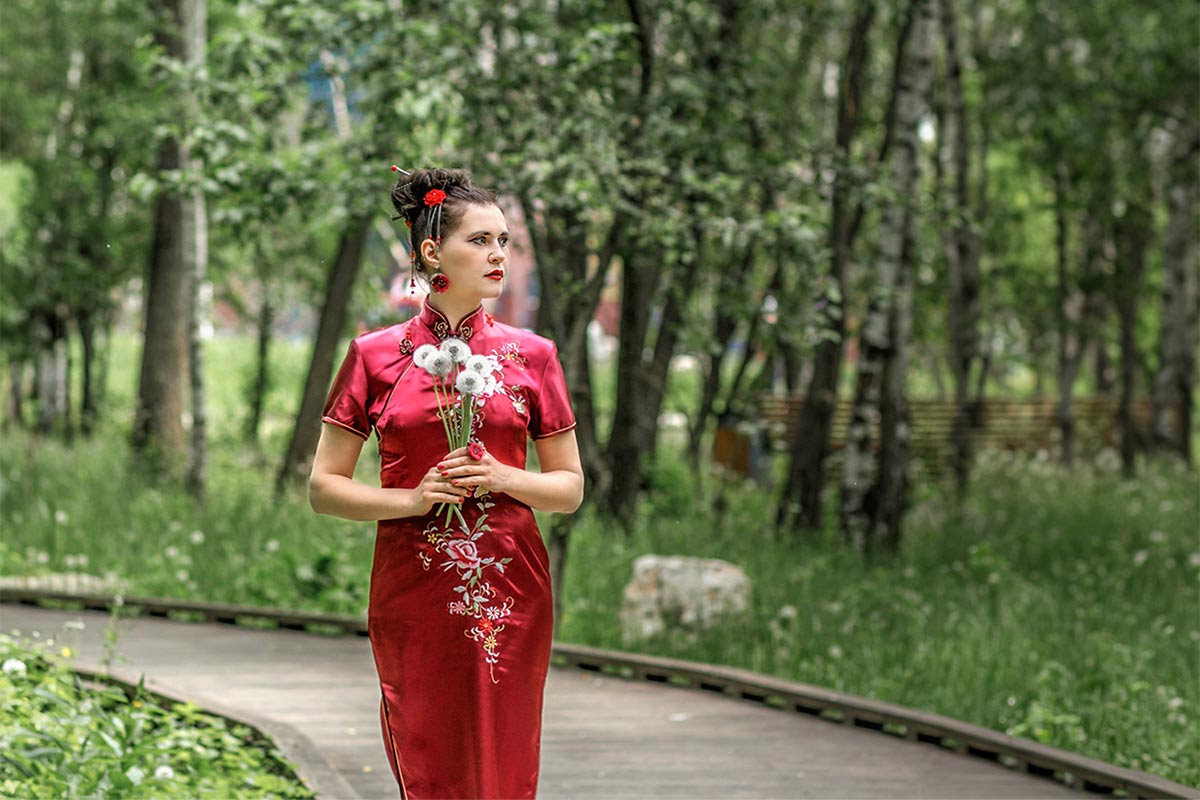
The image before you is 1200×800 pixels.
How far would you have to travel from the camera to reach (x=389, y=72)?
9969mm

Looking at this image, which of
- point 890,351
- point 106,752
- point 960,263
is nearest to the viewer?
point 106,752

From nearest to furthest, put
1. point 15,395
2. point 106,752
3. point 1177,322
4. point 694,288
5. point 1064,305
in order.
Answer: point 106,752 → point 694,288 → point 1177,322 → point 1064,305 → point 15,395

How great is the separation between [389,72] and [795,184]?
2953mm

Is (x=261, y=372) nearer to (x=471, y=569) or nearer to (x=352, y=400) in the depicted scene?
(x=352, y=400)

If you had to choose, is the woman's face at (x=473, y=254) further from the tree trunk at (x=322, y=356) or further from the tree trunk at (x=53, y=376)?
the tree trunk at (x=53, y=376)

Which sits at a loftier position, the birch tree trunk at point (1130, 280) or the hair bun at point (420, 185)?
the birch tree trunk at point (1130, 280)

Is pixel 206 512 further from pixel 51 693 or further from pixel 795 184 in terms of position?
pixel 51 693

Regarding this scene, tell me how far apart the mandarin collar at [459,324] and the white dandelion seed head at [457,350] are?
0.12 m

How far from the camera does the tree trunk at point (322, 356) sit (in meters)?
16.1

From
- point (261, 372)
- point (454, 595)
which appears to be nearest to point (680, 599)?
point (454, 595)

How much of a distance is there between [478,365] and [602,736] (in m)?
4.22

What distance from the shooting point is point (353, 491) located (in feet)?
13.2

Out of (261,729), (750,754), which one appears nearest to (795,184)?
(750,754)

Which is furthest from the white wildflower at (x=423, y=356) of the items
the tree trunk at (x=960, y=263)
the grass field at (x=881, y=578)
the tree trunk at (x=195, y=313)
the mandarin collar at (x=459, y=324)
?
the tree trunk at (x=960, y=263)
